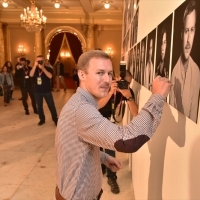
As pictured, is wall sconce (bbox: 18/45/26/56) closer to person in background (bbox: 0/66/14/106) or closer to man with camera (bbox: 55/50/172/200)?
person in background (bbox: 0/66/14/106)

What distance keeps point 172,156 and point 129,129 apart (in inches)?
21.6

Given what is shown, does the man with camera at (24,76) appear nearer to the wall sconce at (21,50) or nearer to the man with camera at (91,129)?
the man with camera at (91,129)

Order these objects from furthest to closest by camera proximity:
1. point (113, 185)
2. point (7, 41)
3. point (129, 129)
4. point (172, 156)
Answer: point (7, 41), point (113, 185), point (172, 156), point (129, 129)

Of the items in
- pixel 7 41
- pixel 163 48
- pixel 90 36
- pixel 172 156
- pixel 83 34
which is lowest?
pixel 172 156

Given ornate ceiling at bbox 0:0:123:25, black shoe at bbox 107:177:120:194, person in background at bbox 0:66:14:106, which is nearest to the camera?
black shoe at bbox 107:177:120:194

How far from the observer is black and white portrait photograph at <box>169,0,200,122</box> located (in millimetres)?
917

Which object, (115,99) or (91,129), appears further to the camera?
(115,99)

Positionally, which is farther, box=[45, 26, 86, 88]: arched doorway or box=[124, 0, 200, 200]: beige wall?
box=[45, 26, 86, 88]: arched doorway

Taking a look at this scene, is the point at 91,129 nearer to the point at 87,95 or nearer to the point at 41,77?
the point at 87,95

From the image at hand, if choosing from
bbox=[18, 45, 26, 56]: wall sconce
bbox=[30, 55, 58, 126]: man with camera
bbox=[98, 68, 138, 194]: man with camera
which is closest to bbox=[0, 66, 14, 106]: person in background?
bbox=[30, 55, 58, 126]: man with camera

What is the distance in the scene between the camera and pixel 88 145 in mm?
1166

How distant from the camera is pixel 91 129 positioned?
0.99 meters

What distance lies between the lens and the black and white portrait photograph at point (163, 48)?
4.31 ft

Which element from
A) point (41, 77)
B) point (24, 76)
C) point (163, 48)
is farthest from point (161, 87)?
point (24, 76)
